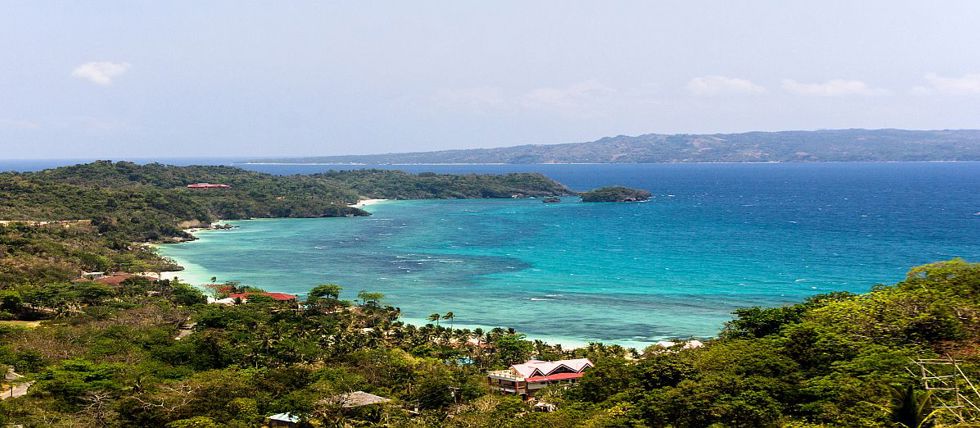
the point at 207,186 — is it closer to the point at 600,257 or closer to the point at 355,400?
the point at 600,257

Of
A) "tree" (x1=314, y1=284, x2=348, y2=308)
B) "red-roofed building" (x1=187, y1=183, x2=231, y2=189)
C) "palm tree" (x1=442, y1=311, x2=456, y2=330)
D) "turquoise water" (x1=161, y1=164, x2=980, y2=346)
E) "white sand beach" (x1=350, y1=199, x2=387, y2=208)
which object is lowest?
"white sand beach" (x1=350, y1=199, x2=387, y2=208)

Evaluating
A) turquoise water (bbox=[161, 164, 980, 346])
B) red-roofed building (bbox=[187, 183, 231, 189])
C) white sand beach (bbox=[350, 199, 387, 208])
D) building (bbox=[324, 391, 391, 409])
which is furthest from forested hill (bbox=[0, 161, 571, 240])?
building (bbox=[324, 391, 391, 409])

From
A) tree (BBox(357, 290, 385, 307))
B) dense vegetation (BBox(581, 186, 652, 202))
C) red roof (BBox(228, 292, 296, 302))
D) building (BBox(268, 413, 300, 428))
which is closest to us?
building (BBox(268, 413, 300, 428))

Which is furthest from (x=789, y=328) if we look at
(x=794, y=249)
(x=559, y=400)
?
(x=794, y=249)

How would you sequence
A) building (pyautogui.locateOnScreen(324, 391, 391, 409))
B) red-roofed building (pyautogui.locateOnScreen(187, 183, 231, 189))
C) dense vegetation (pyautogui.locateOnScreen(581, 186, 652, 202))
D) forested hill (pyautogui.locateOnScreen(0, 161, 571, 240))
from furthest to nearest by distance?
dense vegetation (pyautogui.locateOnScreen(581, 186, 652, 202)) → red-roofed building (pyautogui.locateOnScreen(187, 183, 231, 189)) → forested hill (pyautogui.locateOnScreen(0, 161, 571, 240)) → building (pyautogui.locateOnScreen(324, 391, 391, 409))

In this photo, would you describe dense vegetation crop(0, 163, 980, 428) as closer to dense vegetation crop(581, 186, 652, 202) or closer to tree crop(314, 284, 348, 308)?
tree crop(314, 284, 348, 308)

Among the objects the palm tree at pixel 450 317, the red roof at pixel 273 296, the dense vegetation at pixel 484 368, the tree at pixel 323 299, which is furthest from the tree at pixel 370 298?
the dense vegetation at pixel 484 368
